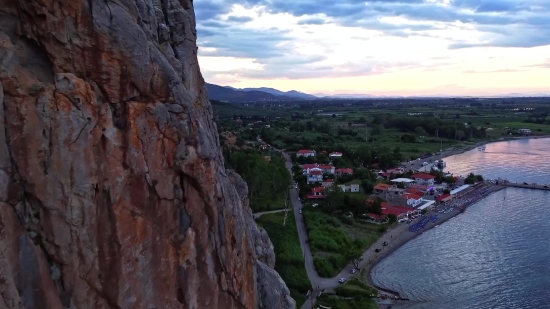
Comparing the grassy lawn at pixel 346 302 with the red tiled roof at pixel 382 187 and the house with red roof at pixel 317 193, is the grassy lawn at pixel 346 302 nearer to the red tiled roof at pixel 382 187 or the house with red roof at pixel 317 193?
the house with red roof at pixel 317 193

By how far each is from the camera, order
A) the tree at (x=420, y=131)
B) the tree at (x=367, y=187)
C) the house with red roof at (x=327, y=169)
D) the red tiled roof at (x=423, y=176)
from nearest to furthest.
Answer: the tree at (x=367, y=187), the red tiled roof at (x=423, y=176), the house with red roof at (x=327, y=169), the tree at (x=420, y=131)

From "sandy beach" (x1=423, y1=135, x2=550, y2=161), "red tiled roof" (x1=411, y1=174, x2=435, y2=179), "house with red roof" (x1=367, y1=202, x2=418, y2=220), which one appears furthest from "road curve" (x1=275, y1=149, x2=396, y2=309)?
"sandy beach" (x1=423, y1=135, x2=550, y2=161)

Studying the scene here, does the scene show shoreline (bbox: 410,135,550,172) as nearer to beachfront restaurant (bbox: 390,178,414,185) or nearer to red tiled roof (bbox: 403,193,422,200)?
beachfront restaurant (bbox: 390,178,414,185)

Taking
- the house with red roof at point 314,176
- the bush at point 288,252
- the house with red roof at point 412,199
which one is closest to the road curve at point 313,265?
the bush at point 288,252

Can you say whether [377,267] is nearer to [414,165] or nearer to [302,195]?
[302,195]

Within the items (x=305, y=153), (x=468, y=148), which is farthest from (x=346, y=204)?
(x=468, y=148)

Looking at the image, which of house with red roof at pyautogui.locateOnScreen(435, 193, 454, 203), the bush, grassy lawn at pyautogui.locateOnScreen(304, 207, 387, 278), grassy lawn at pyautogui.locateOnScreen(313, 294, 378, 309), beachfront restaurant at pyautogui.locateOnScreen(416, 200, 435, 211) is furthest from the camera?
house with red roof at pyautogui.locateOnScreen(435, 193, 454, 203)
